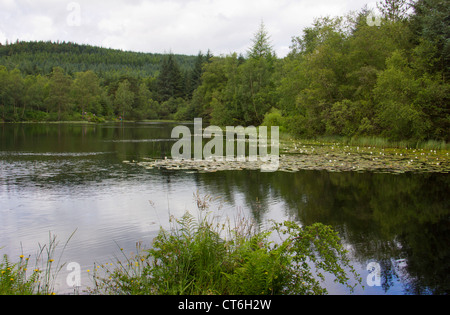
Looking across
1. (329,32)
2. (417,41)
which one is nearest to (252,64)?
(329,32)

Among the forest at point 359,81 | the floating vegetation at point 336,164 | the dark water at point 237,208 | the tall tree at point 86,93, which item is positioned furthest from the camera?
the tall tree at point 86,93

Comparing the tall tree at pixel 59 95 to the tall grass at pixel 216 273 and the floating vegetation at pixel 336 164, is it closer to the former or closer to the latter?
the floating vegetation at pixel 336 164

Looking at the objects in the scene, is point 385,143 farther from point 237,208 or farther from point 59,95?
point 59,95

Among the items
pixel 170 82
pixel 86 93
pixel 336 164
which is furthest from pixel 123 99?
pixel 336 164

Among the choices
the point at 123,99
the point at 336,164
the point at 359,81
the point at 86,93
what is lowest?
the point at 336,164

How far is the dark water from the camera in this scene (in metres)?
7.01

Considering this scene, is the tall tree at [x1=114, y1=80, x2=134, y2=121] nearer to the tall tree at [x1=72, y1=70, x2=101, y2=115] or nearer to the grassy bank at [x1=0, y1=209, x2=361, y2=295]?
the tall tree at [x1=72, y1=70, x2=101, y2=115]

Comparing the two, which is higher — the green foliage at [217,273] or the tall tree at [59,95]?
the tall tree at [59,95]

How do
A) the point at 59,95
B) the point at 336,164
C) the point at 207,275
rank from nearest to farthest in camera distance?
the point at 207,275, the point at 336,164, the point at 59,95

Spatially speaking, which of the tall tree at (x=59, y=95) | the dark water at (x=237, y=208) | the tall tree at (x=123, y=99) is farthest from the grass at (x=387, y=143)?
the tall tree at (x=123, y=99)

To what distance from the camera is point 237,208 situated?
10.3 meters

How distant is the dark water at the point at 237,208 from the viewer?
23.0 ft
